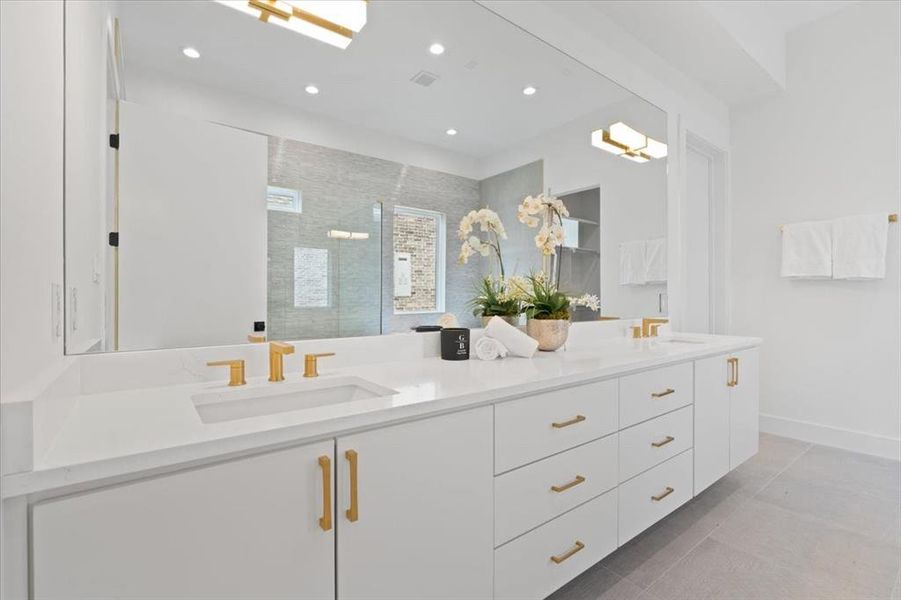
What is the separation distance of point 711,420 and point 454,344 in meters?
1.46

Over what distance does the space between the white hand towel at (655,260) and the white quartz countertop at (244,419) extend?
132 centimetres

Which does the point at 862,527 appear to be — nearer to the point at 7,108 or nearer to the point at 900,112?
the point at 900,112

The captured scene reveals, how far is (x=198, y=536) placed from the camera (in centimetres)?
76

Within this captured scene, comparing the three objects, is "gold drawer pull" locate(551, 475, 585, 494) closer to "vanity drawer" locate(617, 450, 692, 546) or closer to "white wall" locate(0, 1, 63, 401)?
"vanity drawer" locate(617, 450, 692, 546)

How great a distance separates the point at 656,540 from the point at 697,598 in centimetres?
37

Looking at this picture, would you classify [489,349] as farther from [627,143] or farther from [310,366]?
[627,143]

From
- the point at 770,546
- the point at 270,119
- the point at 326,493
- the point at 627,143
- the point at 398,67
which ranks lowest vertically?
the point at 770,546

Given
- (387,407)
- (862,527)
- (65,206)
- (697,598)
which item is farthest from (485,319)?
(862,527)

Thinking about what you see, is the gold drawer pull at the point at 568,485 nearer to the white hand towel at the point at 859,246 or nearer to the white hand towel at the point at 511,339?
the white hand towel at the point at 511,339

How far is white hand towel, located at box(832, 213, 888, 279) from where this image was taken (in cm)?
288

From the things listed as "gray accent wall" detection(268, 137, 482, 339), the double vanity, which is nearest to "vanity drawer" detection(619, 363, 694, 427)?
the double vanity

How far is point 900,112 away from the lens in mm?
2838

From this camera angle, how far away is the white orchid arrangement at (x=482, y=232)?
6.07 ft

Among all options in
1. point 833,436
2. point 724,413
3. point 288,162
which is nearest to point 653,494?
point 724,413
